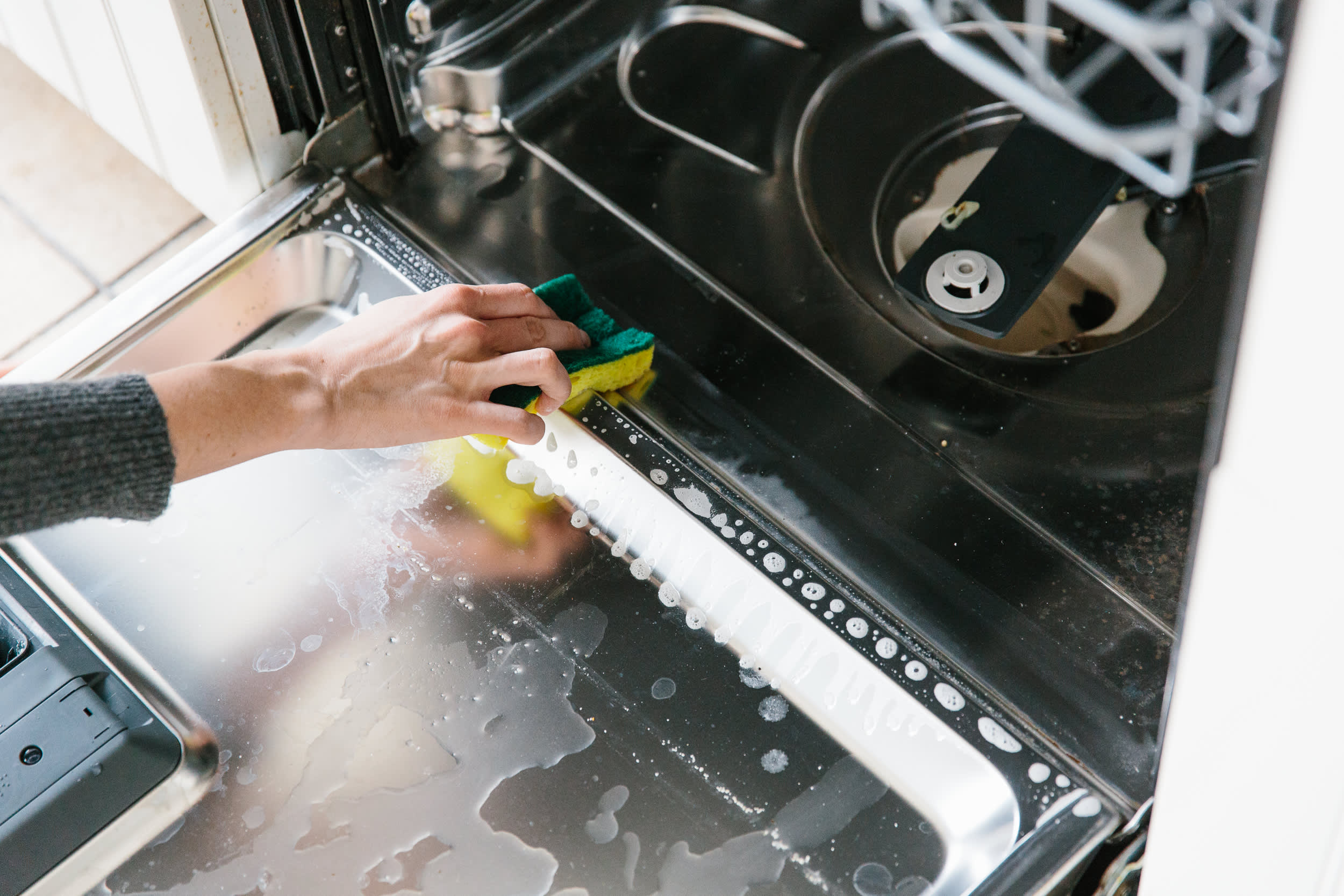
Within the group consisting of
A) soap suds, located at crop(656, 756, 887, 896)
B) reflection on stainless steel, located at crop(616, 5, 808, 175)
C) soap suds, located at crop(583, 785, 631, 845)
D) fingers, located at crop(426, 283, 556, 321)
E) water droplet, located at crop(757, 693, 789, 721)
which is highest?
reflection on stainless steel, located at crop(616, 5, 808, 175)

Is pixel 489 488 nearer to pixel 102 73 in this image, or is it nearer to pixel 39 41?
pixel 102 73

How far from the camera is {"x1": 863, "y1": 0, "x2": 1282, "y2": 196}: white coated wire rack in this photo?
0.73 metres

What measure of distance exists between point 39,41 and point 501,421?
815 mm

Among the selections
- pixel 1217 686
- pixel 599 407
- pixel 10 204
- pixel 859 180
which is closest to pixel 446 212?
pixel 599 407

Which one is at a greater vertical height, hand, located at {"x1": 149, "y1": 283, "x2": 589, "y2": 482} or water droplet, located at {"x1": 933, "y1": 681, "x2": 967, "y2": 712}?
hand, located at {"x1": 149, "y1": 283, "x2": 589, "y2": 482}

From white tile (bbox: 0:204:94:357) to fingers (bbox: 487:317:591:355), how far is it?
0.78m

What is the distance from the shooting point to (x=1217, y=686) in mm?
478

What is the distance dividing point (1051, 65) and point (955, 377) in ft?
1.20

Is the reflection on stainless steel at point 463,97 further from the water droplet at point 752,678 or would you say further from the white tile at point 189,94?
the water droplet at point 752,678

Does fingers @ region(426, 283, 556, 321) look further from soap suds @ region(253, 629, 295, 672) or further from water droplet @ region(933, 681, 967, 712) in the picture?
water droplet @ region(933, 681, 967, 712)

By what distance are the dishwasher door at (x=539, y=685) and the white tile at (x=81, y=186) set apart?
1.65 feet

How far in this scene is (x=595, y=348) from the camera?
1046 mm

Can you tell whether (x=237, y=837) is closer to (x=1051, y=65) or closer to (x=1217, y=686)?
(x=1217, y=686)

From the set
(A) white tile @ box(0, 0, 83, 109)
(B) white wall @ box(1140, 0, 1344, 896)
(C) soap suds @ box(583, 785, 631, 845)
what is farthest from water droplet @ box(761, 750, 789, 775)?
(A) white tile @ box(0, 0, 83, 109)
